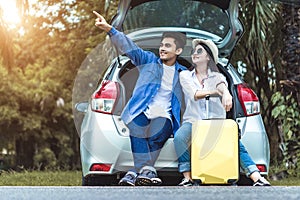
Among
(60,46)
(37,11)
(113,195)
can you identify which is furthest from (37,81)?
(113,195)

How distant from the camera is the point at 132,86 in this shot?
228 inches

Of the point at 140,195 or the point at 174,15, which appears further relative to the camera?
the point at 174,15

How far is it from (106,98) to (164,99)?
46 cm

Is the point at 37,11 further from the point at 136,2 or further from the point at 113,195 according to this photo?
the point at 113,195

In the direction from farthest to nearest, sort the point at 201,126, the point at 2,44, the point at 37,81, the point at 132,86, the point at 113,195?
the point at 37,81, the point at 2,44, the point at 132,86, the point at 201,126, the point at 113,195

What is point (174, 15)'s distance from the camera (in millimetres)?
9336

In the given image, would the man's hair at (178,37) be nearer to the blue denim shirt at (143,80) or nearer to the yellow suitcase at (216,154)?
the blue denim shirt at (143,80)

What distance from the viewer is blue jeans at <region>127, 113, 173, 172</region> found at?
16.8ft

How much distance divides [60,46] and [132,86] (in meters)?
12.0

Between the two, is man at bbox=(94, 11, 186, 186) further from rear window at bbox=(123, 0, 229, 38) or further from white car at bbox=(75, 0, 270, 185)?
rear window at bbox=(123, 0, 229, 38)

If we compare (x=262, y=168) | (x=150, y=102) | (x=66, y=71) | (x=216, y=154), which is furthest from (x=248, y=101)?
(x=66, y=71)

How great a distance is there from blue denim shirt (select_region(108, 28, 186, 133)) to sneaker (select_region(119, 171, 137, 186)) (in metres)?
0.40

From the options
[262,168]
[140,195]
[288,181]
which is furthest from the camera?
[288,181]

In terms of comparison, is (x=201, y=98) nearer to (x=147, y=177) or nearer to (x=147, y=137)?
(x=147, y=137)
